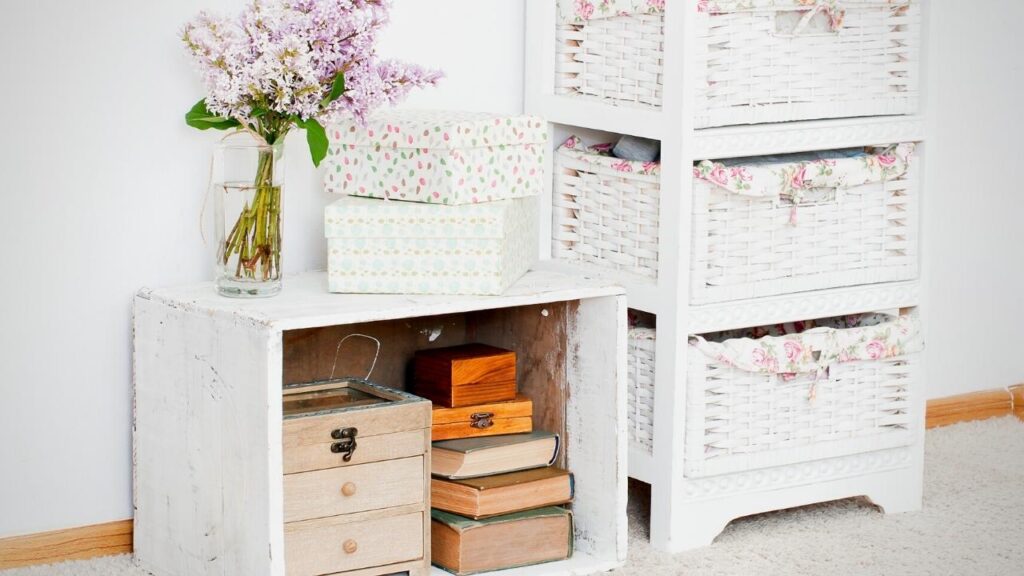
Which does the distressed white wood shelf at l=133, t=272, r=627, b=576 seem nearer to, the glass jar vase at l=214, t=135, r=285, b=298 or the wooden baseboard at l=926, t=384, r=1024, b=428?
the glass jar vase at l=214, t=135, r=285, b=298

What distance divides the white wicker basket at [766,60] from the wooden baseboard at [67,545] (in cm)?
104

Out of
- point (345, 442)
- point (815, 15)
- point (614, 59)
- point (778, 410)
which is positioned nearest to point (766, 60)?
point (815, 15)

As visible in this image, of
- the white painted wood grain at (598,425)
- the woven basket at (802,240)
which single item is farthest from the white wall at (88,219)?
the woven basket at (802,240)

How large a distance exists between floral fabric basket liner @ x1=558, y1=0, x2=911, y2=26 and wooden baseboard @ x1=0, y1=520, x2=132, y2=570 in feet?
3.61

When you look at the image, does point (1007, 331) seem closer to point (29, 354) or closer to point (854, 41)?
point (854, 41)

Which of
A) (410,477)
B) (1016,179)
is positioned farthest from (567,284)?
(1016,179)

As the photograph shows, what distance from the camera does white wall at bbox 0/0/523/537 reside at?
192cm

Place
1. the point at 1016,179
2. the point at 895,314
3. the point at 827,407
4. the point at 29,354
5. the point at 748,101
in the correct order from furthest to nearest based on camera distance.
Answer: the point at 1016,179, the point at 895,314, the point at 827,407, the point at 748,101, the point at 29,354

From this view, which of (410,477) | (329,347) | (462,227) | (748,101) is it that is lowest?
(410,477)

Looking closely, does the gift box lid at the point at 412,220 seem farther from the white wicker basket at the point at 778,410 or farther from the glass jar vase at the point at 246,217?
the white wicker basket at the point at 778,410

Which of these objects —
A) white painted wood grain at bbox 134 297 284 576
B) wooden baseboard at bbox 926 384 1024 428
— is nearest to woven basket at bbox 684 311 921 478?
wooden baseboard at bbox 926 384 1024 428

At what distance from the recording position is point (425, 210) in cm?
191

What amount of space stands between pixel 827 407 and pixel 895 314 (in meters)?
0.37

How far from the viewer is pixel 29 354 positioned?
196cm
